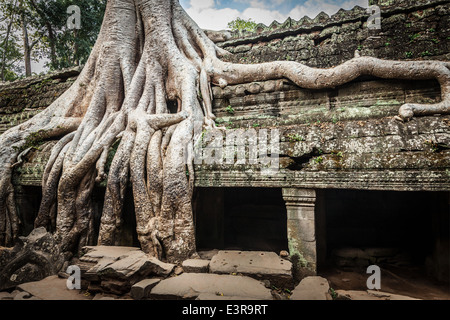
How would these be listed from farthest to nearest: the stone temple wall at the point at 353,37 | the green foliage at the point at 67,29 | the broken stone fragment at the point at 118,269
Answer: the green foliage at the point at 67,29 → the stone temple wall at the point at 353,37 → the broken stone fragment at the point at 118,269

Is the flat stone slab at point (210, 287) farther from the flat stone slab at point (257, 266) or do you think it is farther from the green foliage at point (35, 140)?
the green foliage at point (35, 140)

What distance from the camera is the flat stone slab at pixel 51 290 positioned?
8.39 feet

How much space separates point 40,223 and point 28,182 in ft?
3.14

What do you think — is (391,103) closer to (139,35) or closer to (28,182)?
(139,35)

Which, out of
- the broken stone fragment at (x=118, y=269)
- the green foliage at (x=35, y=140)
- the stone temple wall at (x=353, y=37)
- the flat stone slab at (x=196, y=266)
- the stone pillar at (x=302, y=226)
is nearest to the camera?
the broken stone fragment at (x=118, y=269)

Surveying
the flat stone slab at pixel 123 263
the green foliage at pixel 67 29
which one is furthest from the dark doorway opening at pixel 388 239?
the green foliage at pixel 67 29

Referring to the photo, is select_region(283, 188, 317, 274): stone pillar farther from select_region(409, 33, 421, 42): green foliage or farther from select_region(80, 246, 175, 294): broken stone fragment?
select_region(409, 33, 421, 42): green foliage

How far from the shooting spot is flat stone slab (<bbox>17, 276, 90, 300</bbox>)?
256cm

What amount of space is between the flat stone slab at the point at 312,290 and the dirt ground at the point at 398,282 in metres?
0.74

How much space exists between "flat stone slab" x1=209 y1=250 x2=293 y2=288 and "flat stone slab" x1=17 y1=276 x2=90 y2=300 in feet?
4.93

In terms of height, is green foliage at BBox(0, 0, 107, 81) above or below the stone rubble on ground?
above

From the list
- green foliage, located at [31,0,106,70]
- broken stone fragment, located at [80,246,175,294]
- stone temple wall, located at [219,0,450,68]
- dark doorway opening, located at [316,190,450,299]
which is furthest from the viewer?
green foliage, located at [31,0,106,70]

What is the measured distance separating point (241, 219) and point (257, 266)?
2.85 m

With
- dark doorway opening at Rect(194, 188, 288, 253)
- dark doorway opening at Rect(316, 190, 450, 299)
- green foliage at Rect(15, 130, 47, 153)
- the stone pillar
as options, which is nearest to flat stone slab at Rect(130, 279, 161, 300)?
dark doorway opening at Rect(194, 188, 288, 253)
